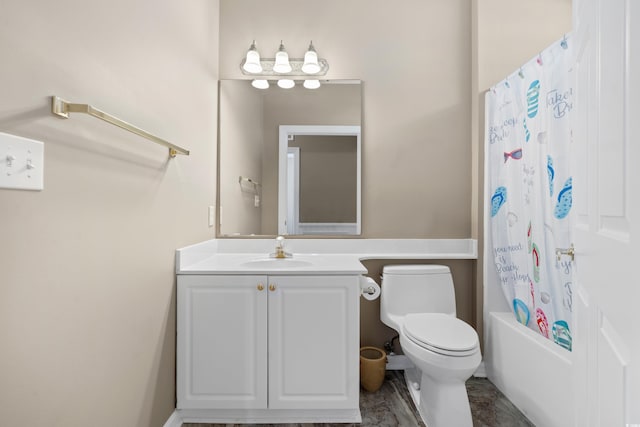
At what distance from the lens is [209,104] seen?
205 cm

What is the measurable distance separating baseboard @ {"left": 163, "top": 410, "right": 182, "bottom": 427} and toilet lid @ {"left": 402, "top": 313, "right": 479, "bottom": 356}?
1.18m

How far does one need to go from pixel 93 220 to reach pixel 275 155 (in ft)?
4.42

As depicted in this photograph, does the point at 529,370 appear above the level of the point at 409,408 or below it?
above

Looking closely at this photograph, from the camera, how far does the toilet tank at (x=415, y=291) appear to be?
199 centimetres

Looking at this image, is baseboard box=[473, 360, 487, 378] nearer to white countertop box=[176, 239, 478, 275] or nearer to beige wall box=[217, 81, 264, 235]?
white countertop box=[176, 239, 478, 275]

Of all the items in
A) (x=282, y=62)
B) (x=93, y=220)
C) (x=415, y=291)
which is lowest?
(x=415, y=291)

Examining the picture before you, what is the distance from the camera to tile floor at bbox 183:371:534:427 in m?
1.63

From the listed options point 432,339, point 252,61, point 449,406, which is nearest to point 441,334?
point 432,339

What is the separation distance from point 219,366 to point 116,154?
1064 millimetres

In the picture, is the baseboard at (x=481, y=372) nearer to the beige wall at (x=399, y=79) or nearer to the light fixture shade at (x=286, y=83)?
the beige wall at (x=399, y=79)

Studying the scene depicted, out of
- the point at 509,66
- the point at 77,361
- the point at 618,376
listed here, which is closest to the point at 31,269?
the point at 77,361

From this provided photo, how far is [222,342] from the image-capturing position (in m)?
1.59

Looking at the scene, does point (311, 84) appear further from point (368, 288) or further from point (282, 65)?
point (368, 288)

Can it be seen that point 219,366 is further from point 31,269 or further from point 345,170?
point 345,170
